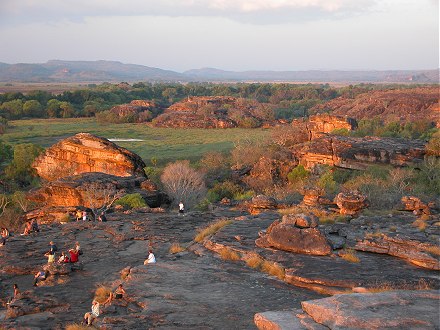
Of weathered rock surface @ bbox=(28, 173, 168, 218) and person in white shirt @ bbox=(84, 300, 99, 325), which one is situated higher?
person in white shirt @ bbox=(84, 300, 99, 325)

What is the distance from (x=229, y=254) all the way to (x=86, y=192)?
1631 centimetres

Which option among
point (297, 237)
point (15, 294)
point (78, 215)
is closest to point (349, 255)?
point (297, 237)

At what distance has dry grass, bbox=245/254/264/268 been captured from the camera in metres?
16.2

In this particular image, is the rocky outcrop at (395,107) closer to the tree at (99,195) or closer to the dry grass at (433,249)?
the tree at (99,195)

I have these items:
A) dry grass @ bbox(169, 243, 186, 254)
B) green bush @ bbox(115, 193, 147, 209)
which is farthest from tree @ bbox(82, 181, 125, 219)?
dry grass @ bbox(169, 243, 186, 254)

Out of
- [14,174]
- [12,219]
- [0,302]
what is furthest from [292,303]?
[14,174]

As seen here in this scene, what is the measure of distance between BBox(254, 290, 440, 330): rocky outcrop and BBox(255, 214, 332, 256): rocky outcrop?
19.2 feet

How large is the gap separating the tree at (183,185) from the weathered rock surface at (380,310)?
24023 mm

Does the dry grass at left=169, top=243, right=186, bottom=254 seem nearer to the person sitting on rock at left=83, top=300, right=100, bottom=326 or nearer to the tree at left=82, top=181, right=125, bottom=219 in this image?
the person sitting on rock at left=83, top=300, right=100, bottom=326

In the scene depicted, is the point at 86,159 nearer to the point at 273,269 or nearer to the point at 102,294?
the point at 102,294

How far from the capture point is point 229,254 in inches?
681

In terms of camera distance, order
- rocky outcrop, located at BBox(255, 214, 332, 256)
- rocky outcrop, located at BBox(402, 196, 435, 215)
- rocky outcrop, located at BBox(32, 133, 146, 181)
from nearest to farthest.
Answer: rocky outcrop, located at BBox(255, 214, 332, 256), rocky outcrop, located at BBox(402, 196, 435, 215), rocky outcrop, located at BBox(32, 133, 146, 181)

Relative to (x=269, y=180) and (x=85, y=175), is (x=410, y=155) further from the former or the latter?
(x=85, y=175)

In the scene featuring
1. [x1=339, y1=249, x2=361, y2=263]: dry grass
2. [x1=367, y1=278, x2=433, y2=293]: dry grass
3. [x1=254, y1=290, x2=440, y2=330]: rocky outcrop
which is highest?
[x1=254, y1=290, x2=440, y2=330]: rocky outcrop
